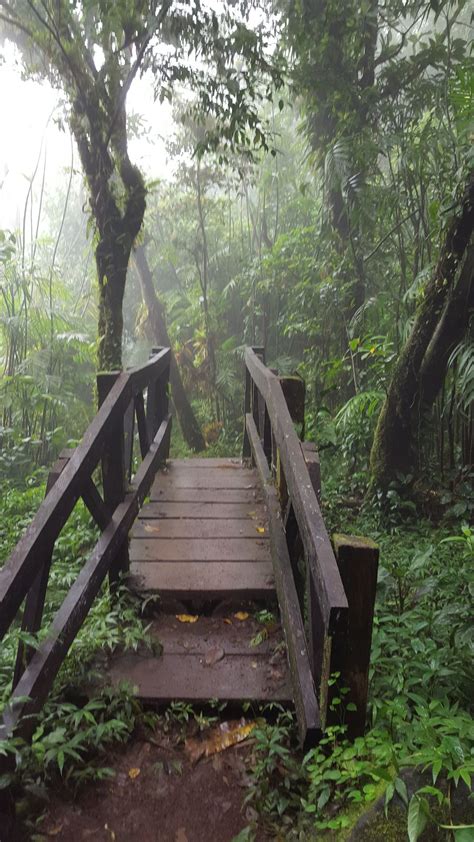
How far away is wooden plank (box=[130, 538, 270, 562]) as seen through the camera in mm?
3752

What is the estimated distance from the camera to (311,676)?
90.5 inches

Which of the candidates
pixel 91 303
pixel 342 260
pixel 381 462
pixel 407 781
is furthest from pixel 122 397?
pixel 91 303

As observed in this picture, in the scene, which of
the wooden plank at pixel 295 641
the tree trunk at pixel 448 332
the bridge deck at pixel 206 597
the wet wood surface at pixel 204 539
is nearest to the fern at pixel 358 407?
the tree trunk at pixel 448 332

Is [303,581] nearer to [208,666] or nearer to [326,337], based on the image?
[208,666]

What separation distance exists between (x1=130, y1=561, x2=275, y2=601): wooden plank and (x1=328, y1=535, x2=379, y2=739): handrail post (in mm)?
1342

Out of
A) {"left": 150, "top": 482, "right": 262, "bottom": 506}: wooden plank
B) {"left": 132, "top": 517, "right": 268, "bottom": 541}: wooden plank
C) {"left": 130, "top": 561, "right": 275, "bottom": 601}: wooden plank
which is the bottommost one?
{"left": 150, "top": 482, "right": 262, "bottom": 506}: wooden plank

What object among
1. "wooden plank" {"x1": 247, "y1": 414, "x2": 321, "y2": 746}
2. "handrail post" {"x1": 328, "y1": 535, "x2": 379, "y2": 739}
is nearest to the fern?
"wooden plank" {"x1": 247, "y1": 414, "x2": 321, "y2": 746}

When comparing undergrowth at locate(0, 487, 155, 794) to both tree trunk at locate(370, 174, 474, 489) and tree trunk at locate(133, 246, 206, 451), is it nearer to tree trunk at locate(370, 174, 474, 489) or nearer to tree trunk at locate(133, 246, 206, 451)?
tree trunk at locate(370, 174, 474, 489)

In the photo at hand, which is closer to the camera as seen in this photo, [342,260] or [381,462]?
[381,462]

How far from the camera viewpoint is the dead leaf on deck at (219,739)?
7.88ft

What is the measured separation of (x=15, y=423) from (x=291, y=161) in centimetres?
817

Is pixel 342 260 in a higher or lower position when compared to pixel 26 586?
higher

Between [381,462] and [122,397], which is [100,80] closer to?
[122,397]

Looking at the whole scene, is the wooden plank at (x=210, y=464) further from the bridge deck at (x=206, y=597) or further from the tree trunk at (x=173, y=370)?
the tree trunk at (x=173, y=370)
